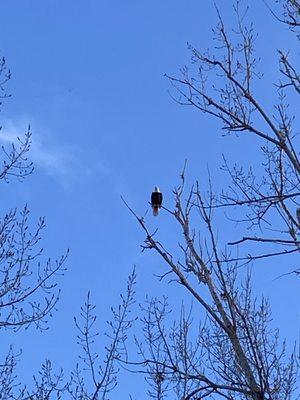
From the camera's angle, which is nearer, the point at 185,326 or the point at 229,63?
the point at 229,63

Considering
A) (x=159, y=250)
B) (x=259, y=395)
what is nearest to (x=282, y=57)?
(x=159, y=250)

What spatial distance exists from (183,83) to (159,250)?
129 cm

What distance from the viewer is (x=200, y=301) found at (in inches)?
145

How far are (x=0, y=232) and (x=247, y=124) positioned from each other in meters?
4.33

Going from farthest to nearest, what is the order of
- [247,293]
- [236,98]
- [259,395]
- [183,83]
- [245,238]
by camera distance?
[247,293] < [183,83] < [236,98] < [259,395] < [245,238]

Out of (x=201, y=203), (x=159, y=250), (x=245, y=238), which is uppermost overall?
(x=201, y=203)

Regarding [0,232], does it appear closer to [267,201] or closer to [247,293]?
[247,293]

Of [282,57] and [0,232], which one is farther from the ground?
[0,232]

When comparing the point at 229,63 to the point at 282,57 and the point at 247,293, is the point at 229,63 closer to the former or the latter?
the point at 282,57

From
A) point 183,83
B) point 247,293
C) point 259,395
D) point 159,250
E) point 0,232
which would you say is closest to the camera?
point 259,395

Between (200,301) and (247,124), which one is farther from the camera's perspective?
(247,124)

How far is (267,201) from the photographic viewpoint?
3664 millimetres

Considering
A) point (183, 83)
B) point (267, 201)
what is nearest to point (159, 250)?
point (267, 201)

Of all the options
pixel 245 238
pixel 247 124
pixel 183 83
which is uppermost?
pixel 183 83
